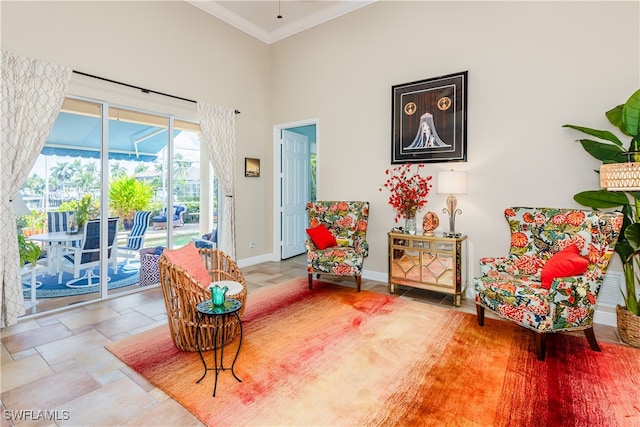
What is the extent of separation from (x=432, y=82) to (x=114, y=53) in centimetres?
387

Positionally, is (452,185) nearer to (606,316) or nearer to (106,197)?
(606,316)

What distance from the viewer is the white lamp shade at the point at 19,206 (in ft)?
10.2

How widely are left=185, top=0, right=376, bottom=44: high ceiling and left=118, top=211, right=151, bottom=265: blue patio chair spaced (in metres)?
3.08

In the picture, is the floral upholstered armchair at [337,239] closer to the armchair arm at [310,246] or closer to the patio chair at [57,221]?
the armchair arm at [310,246]

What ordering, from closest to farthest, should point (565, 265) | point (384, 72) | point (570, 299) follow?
1. point (570, 299)
2. point (565, 265)
3. point (384, 72)

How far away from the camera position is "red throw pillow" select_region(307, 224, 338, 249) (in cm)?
439

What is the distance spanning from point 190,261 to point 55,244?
75.7 inches

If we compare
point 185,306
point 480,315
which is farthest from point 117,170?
point 480,315

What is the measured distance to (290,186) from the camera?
607cm

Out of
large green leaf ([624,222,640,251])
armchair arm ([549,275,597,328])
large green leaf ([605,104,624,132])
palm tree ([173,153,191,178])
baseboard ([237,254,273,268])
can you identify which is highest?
large green leaf ([605,104,624,132])

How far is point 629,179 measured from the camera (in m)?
2.41

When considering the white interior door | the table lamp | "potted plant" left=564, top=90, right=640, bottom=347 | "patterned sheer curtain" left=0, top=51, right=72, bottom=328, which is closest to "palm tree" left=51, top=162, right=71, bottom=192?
"patterned sheer curtain" left=0, top=51, right=72, bottom=328

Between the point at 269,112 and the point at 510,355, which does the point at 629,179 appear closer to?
the point at 510,355

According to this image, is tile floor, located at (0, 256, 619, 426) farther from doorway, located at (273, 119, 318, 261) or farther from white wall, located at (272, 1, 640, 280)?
doorway, located at (273, 119, 318, 261)
